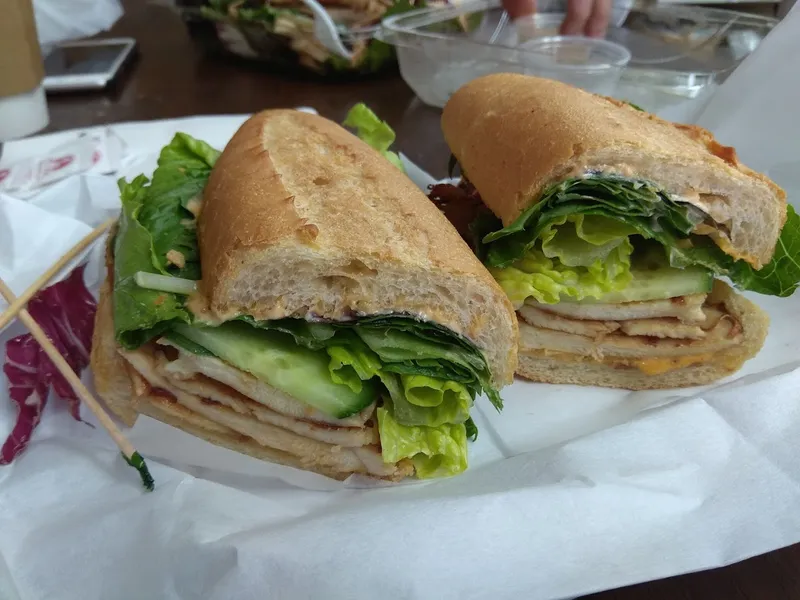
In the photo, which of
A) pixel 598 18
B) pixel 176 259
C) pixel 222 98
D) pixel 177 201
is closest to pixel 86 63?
pixel 222 98

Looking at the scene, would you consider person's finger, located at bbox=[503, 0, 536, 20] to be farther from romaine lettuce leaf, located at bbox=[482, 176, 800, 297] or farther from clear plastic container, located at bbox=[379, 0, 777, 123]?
romaine lettuce leaf, located at bbox=[482, 176, 800, 297]

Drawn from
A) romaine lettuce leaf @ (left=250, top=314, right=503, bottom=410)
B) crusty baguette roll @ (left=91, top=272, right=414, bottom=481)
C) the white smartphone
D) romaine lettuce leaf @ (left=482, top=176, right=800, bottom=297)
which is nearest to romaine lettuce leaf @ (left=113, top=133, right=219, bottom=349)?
crusty baguette roll @ (left=91, top=272, right=414, bottom=481)

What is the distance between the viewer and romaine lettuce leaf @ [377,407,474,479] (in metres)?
1.52

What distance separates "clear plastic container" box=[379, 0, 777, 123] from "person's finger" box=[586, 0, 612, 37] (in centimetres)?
18

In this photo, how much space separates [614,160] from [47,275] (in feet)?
5.03

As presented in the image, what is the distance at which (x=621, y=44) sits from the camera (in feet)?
11.6

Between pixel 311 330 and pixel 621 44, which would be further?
pixel 621 44

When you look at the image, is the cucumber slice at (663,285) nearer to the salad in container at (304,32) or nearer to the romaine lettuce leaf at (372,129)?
the romaine lettuce leaf at (372,129)

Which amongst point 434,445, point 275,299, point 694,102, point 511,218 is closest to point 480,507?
point 434,445

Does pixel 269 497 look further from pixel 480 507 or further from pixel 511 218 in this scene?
pixel 511 218

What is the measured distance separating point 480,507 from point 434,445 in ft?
0.79

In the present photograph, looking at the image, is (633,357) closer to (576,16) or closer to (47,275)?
(47,275)

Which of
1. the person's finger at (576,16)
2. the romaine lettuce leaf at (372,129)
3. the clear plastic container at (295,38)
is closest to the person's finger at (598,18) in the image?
the person's finger at (576,16)

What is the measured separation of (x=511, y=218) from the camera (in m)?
1.75
